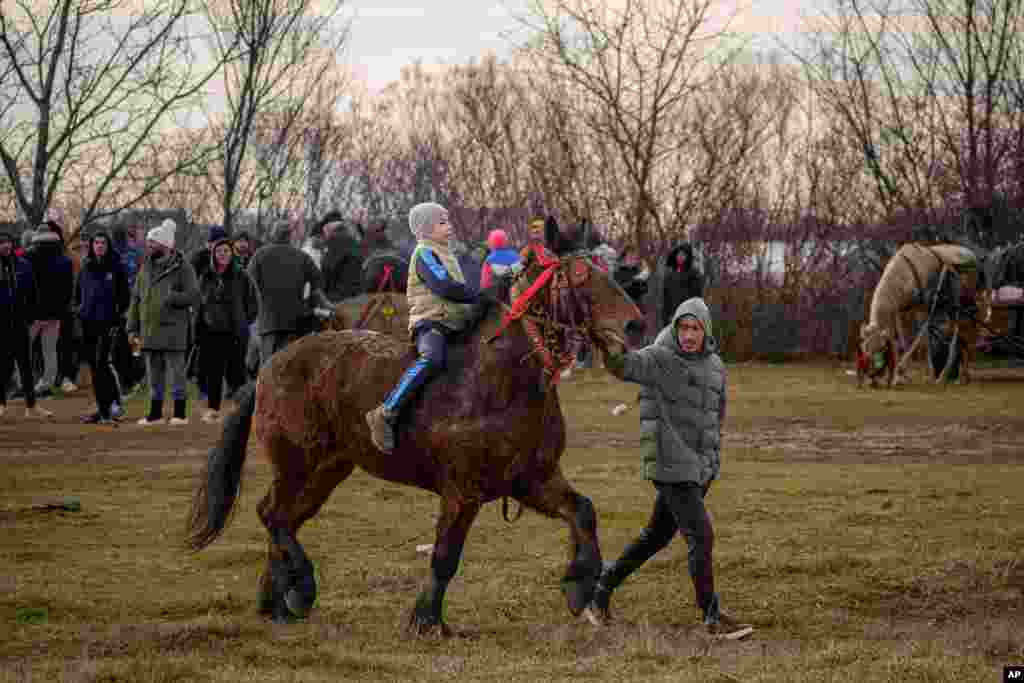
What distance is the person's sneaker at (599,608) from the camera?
8.58 meters

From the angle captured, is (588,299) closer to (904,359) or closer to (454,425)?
(454,425)

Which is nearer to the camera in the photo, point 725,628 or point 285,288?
point 725,628

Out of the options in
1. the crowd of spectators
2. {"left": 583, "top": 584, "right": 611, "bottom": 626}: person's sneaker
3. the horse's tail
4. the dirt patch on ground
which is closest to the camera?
{"left": 583, "top": 584, "right": 611, "bottom": 626}: person's sneaker

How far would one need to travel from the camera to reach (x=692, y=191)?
1228 inches

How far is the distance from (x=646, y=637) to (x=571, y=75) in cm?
2323

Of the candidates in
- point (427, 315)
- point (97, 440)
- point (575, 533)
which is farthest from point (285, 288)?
point (575, 533)

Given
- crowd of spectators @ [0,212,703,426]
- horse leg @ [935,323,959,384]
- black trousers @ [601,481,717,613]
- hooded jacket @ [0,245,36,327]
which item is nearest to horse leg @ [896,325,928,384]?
horse leg @ [935,323,959,384]

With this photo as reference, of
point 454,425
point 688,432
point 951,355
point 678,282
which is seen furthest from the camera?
point 951,355

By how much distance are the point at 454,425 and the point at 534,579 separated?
1795mm

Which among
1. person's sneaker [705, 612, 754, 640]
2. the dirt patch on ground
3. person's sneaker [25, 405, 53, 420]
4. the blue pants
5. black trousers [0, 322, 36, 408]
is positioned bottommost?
person's sneaker [705, 612, 754, 640]

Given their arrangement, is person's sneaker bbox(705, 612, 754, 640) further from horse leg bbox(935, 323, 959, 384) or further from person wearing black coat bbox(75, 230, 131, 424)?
horse leg bbox(935, 323, 959, 384)

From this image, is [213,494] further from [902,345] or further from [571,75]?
[571,75]

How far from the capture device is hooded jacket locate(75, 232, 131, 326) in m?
18.6

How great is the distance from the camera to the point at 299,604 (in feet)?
28.5
